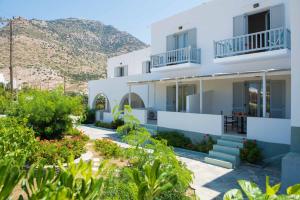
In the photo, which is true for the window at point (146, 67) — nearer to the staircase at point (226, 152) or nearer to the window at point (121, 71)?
the window at point (121, 71)

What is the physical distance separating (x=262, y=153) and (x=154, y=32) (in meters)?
12.6

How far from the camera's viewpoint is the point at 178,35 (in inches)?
729

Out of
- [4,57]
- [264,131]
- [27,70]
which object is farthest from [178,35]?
[4,57]

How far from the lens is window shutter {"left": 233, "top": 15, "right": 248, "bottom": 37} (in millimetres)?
14366

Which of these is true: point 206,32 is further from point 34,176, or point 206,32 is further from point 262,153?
point 34,176

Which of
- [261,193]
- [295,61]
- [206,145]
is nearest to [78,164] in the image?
[261,193]

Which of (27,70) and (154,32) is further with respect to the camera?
(27,70)

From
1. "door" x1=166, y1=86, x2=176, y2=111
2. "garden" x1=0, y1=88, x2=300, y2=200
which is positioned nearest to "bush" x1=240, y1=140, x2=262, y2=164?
"garden" x1=0, y1=88, x2=300, y2=200

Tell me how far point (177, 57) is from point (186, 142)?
5938 mm

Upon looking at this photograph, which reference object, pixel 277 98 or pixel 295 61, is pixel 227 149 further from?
pixel 295 61

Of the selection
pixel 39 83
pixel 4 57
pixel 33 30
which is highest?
pixel 33 30

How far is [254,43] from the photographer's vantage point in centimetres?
1412

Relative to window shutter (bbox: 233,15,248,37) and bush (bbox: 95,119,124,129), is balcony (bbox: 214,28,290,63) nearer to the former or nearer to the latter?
window shutter (bbox: 233,15,248,37)

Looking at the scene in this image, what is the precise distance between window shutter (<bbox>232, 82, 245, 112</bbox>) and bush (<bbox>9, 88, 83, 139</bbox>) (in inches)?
341
